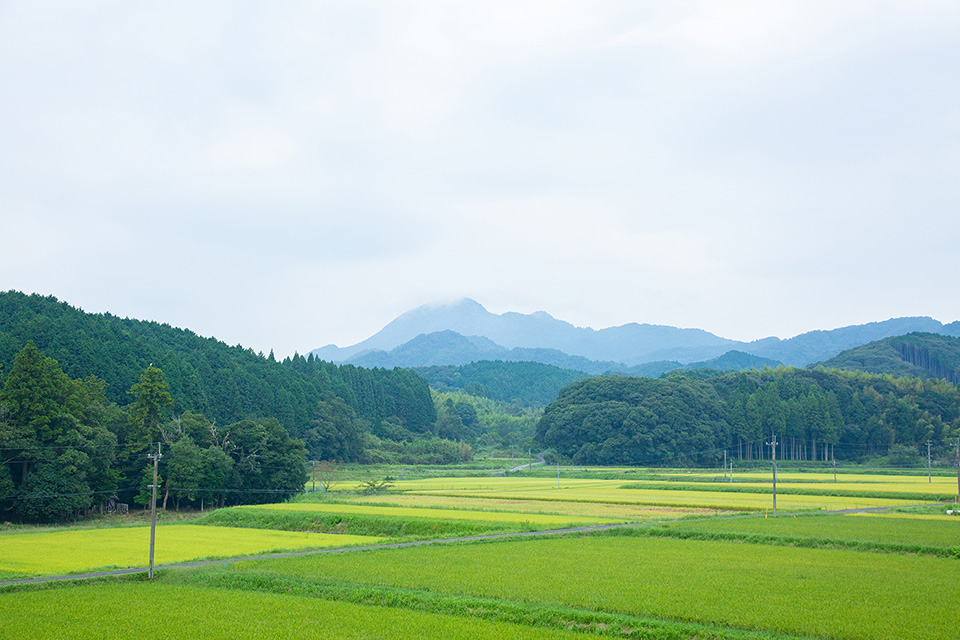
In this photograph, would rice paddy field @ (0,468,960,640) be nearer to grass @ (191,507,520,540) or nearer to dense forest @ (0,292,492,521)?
grass @ (191,507,520,540)

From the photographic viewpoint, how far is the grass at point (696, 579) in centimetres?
1595

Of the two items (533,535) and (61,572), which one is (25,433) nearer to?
(61,572)

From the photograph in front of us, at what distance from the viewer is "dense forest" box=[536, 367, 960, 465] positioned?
328 feet

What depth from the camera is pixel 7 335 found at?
7056 centimetres

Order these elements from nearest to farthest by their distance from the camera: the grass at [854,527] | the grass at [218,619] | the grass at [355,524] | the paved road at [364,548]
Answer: the grass at [218,619] → the paved road at [364,548] → the grass at [854,527] → the grass at [355,524]

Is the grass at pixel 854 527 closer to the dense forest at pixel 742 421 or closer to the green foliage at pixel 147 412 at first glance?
the green foliage at pixel 147 412

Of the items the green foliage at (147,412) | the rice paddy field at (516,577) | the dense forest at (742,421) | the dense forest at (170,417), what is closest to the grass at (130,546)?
the rice paddy field at (516,577)

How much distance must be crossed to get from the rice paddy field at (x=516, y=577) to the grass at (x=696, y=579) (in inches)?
2.7

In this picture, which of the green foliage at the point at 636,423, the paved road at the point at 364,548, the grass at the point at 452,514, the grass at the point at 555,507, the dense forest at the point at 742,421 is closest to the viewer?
the paved road at the point at 364,548

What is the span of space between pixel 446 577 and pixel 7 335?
6548cm

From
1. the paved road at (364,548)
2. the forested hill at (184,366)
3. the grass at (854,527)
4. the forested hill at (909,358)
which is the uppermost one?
the forested hill at (909,358)

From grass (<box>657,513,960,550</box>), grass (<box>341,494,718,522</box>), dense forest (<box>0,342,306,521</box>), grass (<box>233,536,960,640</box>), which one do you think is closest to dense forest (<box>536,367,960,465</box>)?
grass (<box>341,494,718,522</box>)

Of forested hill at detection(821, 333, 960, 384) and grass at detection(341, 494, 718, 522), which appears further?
forested hill at detection(821, 333, 960, 384)

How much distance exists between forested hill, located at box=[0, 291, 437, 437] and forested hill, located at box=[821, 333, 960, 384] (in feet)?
369
